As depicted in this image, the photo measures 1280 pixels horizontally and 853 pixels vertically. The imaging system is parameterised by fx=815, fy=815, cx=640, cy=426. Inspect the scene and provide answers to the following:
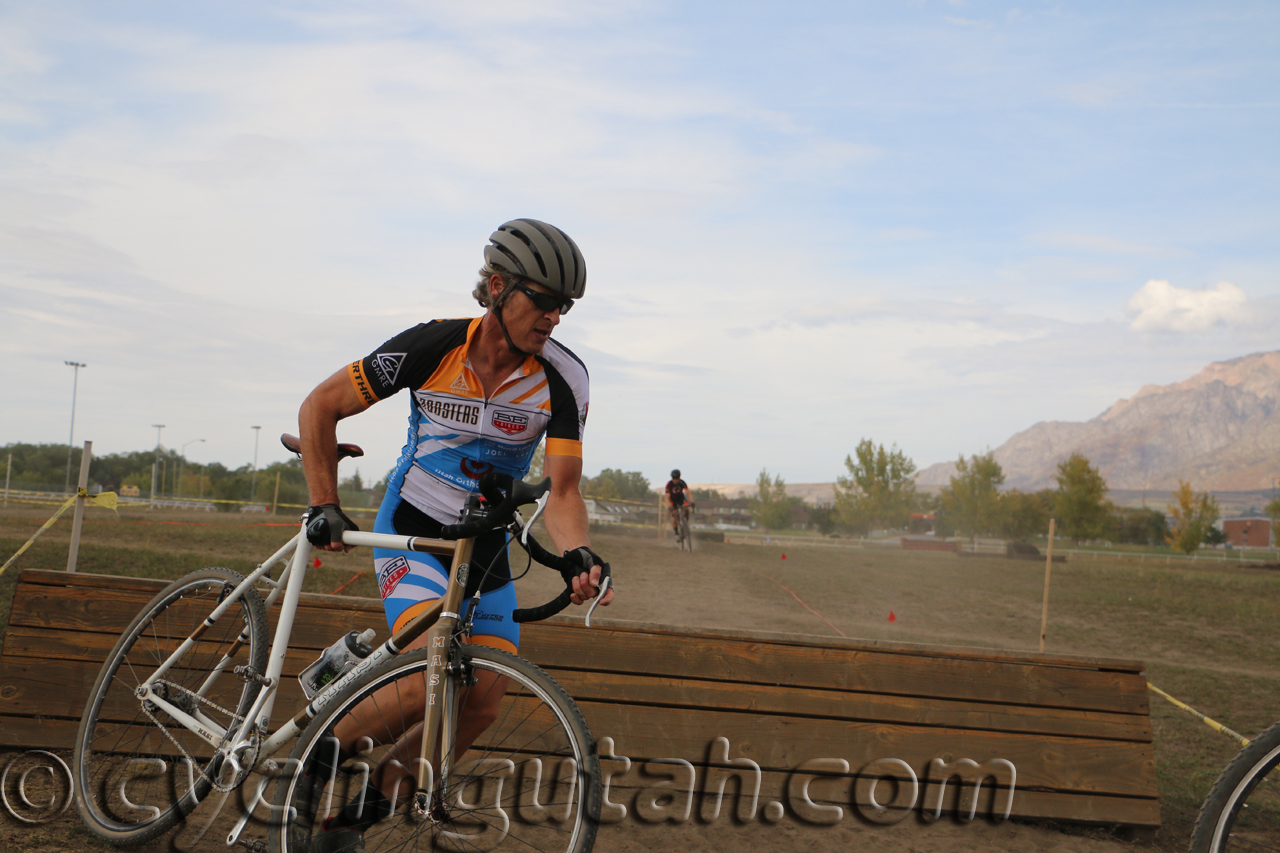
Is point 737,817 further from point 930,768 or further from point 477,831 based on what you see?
point 477,831

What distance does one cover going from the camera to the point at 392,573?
275 cm

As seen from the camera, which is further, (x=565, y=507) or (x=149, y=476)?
(x=149, y=476)

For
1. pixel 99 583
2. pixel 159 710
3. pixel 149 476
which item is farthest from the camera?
pixel 149 476

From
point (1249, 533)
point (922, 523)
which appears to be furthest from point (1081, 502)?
point (1249, 533)

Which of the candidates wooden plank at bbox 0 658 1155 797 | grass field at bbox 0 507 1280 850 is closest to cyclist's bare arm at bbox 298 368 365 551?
wooden plank at bbox 0 658 1155 797

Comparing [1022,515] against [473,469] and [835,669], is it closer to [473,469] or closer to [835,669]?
[835,669]

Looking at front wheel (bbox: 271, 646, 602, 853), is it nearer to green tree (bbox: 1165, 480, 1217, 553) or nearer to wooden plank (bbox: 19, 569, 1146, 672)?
wooden plank (bbox: 19, 569, 1146, 672)

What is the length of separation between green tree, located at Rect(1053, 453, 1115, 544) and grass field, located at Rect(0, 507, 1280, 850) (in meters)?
45.1

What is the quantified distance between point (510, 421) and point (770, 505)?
3634 inches

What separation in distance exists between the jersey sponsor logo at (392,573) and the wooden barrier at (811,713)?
4.54 feet

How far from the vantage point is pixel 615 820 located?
3.89m

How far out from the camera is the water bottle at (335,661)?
2.69 meters

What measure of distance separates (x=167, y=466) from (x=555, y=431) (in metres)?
129
